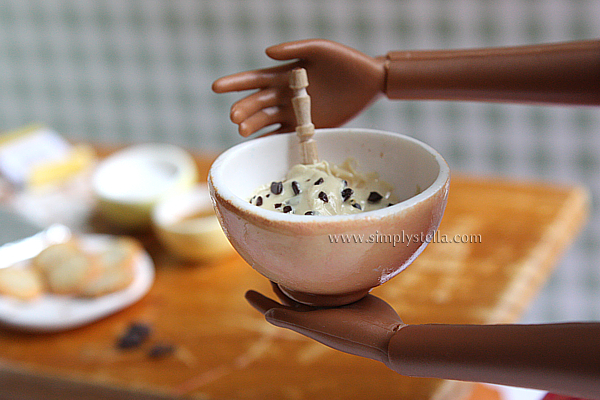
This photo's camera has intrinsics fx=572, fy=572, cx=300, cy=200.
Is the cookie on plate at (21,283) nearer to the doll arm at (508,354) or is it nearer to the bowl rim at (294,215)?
the bowl rim at (294,215)

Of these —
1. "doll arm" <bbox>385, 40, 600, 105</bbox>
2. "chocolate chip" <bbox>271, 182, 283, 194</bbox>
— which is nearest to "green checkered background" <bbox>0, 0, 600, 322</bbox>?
"doll arm" <bbox>385, 40, 600, 105</bbox>

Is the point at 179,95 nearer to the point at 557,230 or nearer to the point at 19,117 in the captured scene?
the point at 19,117

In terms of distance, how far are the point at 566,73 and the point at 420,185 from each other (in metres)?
0.22

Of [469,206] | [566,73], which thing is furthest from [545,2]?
[566,73]

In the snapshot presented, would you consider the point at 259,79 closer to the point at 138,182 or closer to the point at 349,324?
the point at 349,324

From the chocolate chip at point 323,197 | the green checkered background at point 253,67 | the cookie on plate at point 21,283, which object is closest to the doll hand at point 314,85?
the chocolate chip at point 323,197

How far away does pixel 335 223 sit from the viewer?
17.1 inches

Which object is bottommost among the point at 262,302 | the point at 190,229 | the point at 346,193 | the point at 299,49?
the point at 190,229

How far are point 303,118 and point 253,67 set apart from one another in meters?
1.92

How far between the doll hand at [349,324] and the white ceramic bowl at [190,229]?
63 cm

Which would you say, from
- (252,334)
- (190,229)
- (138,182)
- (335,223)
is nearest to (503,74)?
(335,223)

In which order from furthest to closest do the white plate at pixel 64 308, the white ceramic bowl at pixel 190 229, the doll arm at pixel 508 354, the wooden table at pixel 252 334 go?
the white ceramic bowl at pixel 190 229, the white plate at pixel 64 308, the wooden table at pixel 252 334, the doll arm at pixel 508 354

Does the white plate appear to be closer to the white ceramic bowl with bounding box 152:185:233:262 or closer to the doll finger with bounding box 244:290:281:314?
the white ceramic bowl with bounding box 152:185:233:262

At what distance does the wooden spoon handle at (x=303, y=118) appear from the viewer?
0.56m
